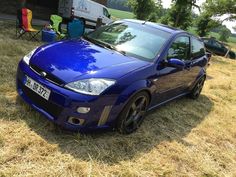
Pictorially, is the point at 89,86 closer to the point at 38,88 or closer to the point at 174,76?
the point at 38,88

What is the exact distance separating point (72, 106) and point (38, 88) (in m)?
0.57

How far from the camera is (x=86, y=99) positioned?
359cm

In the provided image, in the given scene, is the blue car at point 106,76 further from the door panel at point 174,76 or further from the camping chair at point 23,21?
the camping chair at point 23,21

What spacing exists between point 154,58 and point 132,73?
2.32 feet

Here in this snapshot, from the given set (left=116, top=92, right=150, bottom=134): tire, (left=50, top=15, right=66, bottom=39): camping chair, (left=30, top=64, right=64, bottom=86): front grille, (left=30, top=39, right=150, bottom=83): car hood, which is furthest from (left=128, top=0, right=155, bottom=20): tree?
(left=30, top=64, right=64, bottom=86): front grille

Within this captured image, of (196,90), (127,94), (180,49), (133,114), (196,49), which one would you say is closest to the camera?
(127,94)

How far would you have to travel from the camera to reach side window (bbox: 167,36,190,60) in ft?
16.7

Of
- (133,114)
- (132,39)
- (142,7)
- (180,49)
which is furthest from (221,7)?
(133,114)

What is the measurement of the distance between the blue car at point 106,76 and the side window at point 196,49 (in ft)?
2.12

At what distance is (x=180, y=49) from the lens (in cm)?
549

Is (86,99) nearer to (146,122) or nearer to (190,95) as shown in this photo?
(146,122)

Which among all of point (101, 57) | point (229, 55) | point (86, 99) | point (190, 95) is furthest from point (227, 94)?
point (229, 55)

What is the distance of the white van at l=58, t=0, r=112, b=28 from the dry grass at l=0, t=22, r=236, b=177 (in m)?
12.7

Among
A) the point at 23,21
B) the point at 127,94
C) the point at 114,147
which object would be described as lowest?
the point at 114,147
